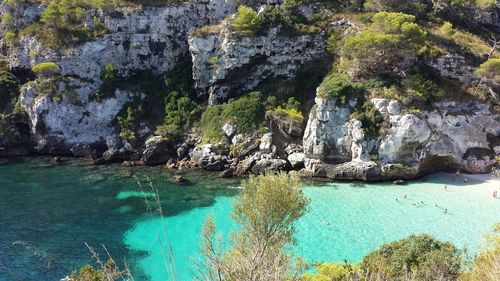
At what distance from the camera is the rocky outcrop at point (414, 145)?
3341cm

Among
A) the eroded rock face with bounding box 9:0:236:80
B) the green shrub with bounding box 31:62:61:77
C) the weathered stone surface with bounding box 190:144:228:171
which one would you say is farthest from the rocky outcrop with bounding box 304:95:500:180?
the green shrub with bounding box 31:62:61:77

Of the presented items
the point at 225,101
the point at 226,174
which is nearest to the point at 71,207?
the point at 226,174

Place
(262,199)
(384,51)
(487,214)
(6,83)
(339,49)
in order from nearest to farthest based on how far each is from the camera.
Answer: (262,199)
(487,214)
(384,51)
(339,49)
(6,83)

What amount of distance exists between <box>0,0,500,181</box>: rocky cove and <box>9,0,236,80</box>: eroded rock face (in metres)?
0.12

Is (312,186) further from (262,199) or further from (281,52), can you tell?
(262,199)

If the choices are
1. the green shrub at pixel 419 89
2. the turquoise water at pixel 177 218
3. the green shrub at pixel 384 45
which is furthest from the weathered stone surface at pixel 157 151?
the green shrub at pixel 419 89

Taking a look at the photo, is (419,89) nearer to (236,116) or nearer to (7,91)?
(236,116)

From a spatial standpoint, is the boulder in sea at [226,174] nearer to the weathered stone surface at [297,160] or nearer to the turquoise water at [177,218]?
the turquoise water at [177,218]

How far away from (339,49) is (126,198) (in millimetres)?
26326

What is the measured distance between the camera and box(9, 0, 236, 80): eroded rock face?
47344 millimetres

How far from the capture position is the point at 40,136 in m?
44.8

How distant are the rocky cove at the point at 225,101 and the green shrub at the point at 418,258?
1743 centimetres

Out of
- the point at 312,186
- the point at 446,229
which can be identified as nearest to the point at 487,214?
the point at 446,229

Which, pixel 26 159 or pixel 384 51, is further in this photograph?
pixel 26 159
